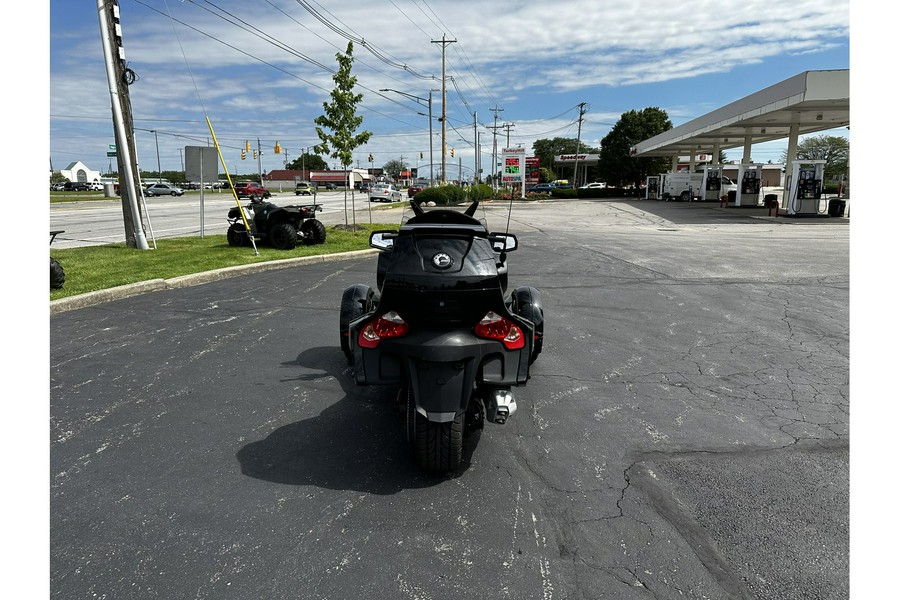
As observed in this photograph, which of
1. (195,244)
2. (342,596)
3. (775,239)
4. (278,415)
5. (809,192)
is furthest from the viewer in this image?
(809,192)

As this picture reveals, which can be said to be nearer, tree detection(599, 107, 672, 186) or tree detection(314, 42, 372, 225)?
tree detection(314, 42, 372, 225)

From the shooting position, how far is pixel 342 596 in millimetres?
2469

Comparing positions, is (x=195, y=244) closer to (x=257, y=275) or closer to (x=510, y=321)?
(x=257, y=275)

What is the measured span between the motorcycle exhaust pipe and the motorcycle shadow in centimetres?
46

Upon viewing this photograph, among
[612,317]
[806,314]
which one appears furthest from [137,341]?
[806,314]

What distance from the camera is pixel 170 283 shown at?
9.33 meters

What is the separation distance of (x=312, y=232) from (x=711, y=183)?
40.6 m

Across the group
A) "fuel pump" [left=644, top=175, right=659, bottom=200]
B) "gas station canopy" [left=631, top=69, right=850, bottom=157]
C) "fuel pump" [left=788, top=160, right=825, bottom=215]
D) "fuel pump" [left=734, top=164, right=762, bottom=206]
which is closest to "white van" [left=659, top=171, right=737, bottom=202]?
"gas station canopy" [left=631, top=69, right=850, bottom=157]

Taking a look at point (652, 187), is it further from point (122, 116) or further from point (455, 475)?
point (455, 475)

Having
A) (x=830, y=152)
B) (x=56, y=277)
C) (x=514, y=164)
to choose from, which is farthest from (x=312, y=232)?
(x=830, y=152)

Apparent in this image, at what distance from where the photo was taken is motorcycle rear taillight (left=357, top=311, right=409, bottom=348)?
3484 millimetres

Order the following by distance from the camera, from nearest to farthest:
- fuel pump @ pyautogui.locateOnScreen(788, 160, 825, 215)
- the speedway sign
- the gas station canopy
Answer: the gas station canopy
fuel pump @ pyautogui.locateOnScreen(788, 160, 825, 215)
the speedway sign

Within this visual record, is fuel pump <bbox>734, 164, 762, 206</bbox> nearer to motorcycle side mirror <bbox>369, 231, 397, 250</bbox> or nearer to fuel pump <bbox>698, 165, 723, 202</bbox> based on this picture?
fuel pump <bbox>698, 165, 723, 202</bbox>

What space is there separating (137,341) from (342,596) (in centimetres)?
506
